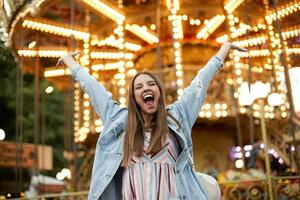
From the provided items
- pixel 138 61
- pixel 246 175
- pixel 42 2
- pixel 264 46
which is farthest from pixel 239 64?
pixel 42 2

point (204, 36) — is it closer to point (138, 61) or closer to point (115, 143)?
point (138, 61)

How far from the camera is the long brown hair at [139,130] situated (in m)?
2.84

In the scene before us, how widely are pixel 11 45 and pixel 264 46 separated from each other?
22.1 feet

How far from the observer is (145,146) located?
2887mm

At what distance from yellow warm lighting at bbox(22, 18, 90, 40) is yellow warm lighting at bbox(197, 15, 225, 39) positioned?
3.21 m

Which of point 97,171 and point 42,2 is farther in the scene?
point 42,2

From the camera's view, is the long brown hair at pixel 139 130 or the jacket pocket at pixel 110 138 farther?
the jacket pocket at pixel 110 138

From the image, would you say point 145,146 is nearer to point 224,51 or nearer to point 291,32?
point 224,51

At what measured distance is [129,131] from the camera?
9.47ft

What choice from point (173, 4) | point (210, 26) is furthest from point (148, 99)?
point (210, 26)

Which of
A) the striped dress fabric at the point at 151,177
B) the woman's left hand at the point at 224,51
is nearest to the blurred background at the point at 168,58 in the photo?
the woman's left hand at the point at 224,51

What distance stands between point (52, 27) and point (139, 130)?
1081 cm

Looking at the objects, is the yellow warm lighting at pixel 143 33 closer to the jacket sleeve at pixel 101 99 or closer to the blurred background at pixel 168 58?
the blurred background at pixel 168 58

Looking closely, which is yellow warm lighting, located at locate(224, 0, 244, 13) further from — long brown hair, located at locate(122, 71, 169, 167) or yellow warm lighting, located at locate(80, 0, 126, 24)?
long brown hair, located at locate(122, 71, 169, 167)
